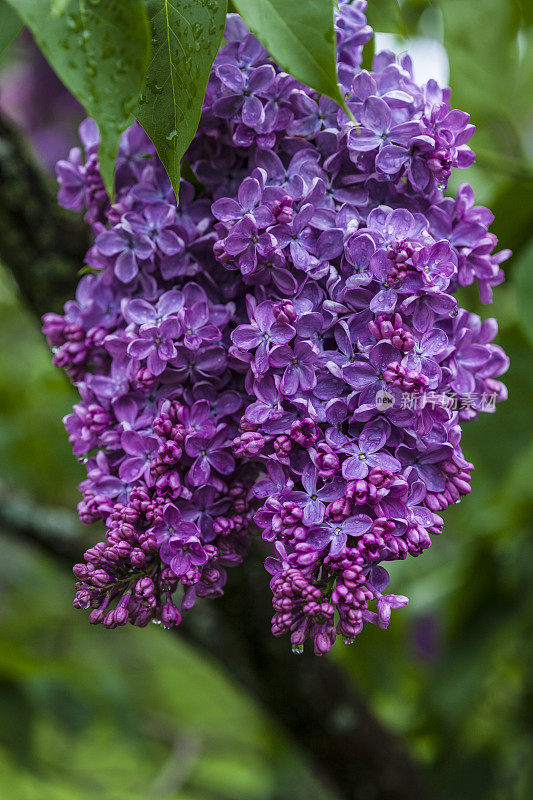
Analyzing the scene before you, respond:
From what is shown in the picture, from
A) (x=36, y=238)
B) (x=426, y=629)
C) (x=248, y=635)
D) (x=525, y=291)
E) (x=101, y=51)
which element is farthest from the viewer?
(x=426, y=629)

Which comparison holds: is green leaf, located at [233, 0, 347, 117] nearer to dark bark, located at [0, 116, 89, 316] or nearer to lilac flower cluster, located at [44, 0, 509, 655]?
lilac flower cluster, located at [44, 0, 509, 655]

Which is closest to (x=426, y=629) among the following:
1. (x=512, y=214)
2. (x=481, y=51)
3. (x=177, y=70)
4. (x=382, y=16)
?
(x=512, y=214)

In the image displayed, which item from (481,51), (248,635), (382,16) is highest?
(382,16)

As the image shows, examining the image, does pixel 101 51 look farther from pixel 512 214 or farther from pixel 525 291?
pixel 512 214

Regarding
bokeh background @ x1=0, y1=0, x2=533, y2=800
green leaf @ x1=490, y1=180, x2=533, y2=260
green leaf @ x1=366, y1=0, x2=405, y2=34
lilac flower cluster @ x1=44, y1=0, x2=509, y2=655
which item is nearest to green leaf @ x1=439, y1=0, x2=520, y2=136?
bokeh background @ x1=0, y1=0, x2=533, y2=800

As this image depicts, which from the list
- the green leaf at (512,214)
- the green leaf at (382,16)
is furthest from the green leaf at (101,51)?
the green leaf at (512,214)

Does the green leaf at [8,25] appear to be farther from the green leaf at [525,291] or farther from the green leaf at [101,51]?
the green leaf at [525,291]
